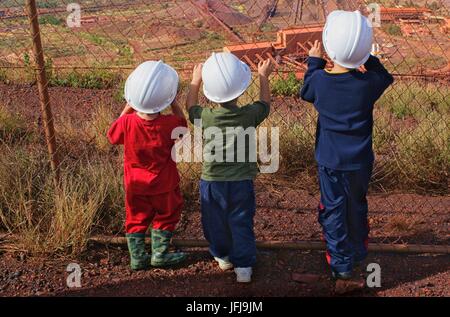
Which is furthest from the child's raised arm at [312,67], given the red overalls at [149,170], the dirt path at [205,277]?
the dirt path at [205,277]

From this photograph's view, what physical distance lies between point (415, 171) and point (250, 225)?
2236 millimetres

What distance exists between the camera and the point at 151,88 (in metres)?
3.24

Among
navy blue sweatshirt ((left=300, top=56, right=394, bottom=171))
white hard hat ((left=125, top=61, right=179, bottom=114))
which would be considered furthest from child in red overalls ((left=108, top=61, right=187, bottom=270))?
navy blue sweatshirt ((left=300, top=56, right=394, bottom=171))

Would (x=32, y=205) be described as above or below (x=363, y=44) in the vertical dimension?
below

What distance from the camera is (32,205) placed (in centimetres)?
402

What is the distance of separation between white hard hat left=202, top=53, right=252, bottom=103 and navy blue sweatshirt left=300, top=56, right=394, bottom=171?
391mm

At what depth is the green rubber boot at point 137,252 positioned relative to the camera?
3.64 meters

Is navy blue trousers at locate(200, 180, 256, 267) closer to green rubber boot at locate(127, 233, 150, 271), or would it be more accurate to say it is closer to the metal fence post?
green rubber boot at locate(127, 233, 150, 271)

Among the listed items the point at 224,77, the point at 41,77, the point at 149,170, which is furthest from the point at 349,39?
the point at 41,77

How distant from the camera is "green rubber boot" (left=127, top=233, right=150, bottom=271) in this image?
364 cm

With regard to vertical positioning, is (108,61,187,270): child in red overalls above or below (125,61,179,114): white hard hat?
below

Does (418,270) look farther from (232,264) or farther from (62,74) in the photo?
(62,74)

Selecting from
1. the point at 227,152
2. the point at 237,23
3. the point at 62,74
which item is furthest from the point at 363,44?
the point at 237,23

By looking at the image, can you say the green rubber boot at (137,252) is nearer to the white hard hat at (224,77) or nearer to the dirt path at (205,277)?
the dirt path at (205,277)
